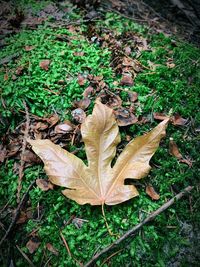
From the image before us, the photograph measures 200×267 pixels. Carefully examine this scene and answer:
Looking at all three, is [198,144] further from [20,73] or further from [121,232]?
[20,73]

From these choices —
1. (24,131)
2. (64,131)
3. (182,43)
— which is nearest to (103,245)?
(64,131)

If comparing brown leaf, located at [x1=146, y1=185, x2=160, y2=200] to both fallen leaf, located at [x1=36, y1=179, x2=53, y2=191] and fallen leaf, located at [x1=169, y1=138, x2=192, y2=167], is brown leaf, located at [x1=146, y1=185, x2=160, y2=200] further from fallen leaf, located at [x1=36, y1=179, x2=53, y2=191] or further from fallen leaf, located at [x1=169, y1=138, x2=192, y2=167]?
fallen leaf, located at [x1=36, y1=179, x2=53, y2=191]

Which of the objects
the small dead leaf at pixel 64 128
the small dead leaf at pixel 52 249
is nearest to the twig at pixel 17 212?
the small dead leaf at pixel 52 249

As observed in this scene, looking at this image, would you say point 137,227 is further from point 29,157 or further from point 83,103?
point 83,103

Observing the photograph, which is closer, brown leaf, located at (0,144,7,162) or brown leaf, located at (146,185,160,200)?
brown leaf, located at (146,185,160,200)

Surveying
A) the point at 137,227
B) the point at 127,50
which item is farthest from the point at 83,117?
the point at 127,50

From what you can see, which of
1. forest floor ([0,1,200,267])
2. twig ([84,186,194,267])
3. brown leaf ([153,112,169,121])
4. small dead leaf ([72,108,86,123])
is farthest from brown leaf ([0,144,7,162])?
brown leaf ([153,112,169,121])

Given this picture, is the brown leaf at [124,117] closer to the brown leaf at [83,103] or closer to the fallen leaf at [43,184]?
the brown leaf at [83,103]
